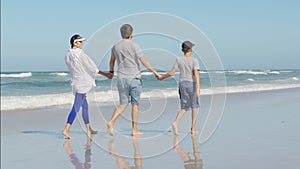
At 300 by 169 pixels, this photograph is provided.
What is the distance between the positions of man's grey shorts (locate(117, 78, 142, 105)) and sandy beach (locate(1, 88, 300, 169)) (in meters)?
0.58

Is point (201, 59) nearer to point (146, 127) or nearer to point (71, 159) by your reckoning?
point (146, 127)

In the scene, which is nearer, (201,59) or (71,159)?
(71,159)

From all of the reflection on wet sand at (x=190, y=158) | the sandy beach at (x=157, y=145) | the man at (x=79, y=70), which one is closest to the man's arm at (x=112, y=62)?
the man at (x=79, y=70)

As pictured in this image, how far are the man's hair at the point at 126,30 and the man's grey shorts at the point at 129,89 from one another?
2.10 ft

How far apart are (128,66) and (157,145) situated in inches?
49.8

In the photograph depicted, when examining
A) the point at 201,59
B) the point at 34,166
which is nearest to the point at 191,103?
the point at 201,59

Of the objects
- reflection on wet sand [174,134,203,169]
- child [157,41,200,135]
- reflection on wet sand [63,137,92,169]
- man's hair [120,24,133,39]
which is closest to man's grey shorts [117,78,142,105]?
child [157,41,200,135]

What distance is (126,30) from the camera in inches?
242

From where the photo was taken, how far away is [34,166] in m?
4.69

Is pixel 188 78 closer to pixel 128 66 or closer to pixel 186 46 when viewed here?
pixel 186 46

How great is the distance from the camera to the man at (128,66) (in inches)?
241

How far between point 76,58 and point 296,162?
3.45 metres

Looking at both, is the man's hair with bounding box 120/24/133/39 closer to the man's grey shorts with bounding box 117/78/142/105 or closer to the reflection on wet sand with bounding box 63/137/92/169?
the man's grey shorts with bounding box 117/78/142/105

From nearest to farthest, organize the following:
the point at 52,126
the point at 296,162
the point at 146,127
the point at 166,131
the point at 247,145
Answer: the point at 296,162 → the point at 247,145 → the point at 166,131 → the point at 146,127 → the point at 52,126
